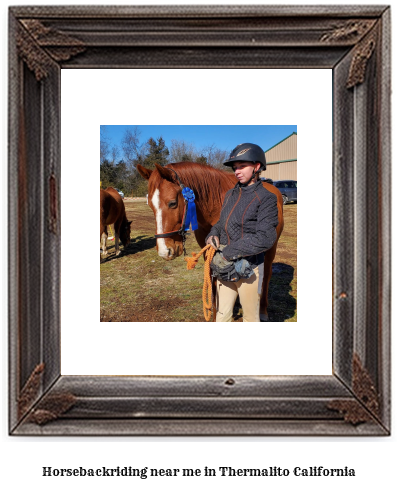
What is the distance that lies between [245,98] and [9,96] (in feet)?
3.58

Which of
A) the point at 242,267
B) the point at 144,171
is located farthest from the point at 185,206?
the point at 242,267

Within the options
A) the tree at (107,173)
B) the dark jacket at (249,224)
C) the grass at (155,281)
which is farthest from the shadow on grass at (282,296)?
the tree at (107,173)

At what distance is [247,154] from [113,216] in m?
0.88

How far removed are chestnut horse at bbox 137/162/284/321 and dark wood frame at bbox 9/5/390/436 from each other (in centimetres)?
57

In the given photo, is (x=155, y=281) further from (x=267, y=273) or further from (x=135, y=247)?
(x=267, y=273)

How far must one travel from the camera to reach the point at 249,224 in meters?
1.57

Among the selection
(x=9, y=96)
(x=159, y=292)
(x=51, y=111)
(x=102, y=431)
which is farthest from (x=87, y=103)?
(x=102, y=431)

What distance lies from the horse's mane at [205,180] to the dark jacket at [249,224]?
510mm

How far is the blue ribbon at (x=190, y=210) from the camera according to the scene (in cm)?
208

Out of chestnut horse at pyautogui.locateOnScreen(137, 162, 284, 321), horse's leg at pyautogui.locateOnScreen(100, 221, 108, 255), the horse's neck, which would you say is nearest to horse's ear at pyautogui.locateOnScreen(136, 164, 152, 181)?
chestnut horse at pyautogui.locateOnScreen(137, 162, 284, 321)

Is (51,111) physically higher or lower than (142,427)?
higher

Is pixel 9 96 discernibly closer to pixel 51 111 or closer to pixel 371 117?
pixel 51 111

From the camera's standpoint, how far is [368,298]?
4.25 ft

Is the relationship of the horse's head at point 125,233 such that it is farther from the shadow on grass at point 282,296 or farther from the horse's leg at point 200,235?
the shadow on grass at point 282,296
